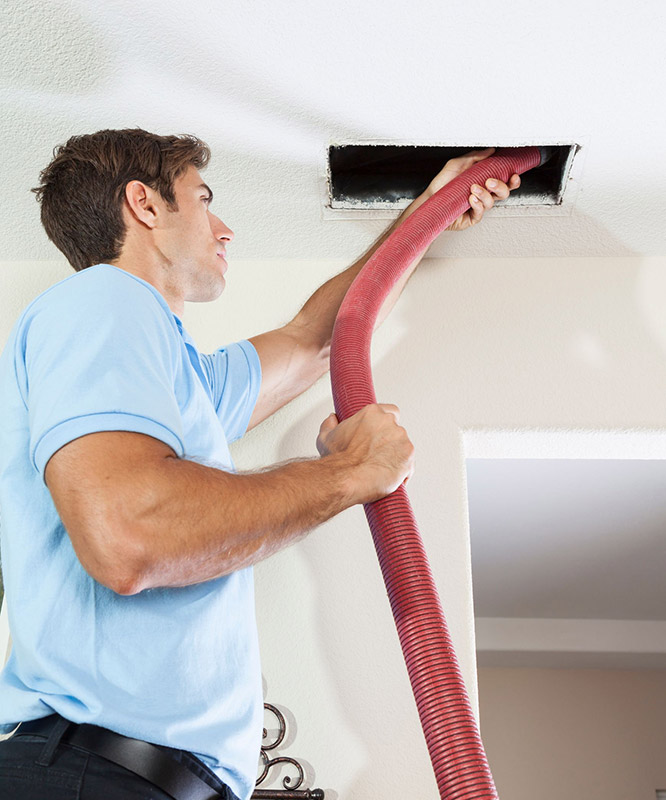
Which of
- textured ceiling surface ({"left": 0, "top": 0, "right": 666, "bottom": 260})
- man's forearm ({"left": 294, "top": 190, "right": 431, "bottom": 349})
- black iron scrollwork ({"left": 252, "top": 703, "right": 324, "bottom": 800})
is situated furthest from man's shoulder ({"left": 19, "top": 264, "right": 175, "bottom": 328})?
black iron scrollwork ({"left": 252, "top": 703, "right": 324, "bottom": 800})

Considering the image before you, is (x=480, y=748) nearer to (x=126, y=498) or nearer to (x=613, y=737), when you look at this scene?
(x=126, y=498)

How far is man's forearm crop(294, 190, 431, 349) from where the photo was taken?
1.72m

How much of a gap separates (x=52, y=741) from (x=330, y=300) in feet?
3.43

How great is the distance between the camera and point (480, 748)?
1.04m

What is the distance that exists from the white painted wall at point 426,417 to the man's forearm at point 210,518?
2.11 feet

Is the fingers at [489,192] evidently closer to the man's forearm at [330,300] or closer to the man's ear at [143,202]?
the man's forearm at [330,300]

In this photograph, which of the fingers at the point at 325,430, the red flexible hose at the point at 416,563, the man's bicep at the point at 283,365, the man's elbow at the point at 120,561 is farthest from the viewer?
the man's bicep at the point at 283,365

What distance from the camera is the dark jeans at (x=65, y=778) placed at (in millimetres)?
903

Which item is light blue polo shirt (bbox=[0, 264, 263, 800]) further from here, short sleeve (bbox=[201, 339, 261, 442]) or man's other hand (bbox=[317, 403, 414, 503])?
short sleeve (bbox=[201, 339, 261, 442])

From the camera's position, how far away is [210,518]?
92 cm

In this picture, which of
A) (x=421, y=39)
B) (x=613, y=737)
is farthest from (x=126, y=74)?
(x=613, y=737)

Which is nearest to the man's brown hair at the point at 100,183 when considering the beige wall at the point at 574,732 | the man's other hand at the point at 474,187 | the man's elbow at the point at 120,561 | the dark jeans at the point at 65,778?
the man's other hand at the point at 474,187

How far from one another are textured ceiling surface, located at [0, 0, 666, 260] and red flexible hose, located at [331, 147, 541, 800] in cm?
20

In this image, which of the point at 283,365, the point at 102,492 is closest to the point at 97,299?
the point at 102,492
